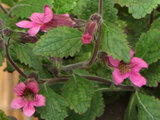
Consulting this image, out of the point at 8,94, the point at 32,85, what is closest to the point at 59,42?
the point at 32,85

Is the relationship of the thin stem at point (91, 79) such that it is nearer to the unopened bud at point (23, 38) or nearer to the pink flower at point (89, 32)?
the unopened bud at point (23, 38)

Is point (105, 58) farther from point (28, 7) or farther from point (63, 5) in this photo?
point (28, 7)

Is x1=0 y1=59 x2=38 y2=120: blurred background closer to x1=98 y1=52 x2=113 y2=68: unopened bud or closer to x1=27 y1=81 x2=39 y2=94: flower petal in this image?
x1=27 y1=81 x2=39 y2=94: flower petal

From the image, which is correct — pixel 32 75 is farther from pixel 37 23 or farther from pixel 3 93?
pixel 3 93

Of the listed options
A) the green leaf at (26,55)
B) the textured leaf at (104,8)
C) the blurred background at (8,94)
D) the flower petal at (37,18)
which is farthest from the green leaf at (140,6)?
the blurred background at (8,94)

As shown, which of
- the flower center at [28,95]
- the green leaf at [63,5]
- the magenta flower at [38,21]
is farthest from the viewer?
the green leaf at [63,5]

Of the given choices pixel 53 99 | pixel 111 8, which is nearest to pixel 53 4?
pixel 111 8

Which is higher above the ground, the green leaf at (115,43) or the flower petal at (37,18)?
the flower petal at (37,18)
